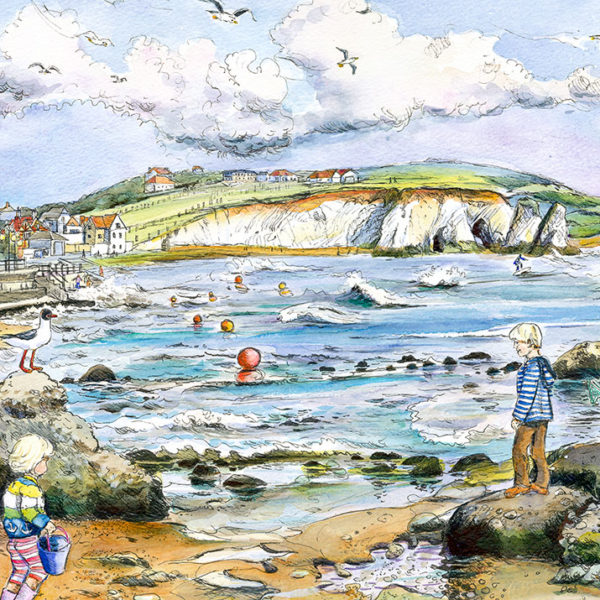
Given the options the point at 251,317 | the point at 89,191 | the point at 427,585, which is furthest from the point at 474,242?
the point at 89,191

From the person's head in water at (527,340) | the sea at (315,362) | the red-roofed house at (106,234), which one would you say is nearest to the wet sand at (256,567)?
the sea at (315,362)

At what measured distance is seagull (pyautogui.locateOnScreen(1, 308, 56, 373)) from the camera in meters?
5.15

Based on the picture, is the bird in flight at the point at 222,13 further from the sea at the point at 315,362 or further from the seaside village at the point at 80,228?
the sea at the point at 315,362

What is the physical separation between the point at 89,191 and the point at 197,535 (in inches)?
100

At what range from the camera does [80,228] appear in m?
5.38

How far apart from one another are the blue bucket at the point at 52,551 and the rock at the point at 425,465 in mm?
2255

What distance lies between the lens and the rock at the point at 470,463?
5.08 m

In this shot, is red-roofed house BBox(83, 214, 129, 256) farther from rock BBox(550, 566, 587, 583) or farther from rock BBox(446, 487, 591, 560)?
rock BBox(550, 566, 587, 583)

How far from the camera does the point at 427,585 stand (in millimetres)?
4703

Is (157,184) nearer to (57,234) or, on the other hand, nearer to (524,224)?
(57,234)

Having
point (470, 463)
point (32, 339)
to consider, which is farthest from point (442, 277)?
point (32, 339)

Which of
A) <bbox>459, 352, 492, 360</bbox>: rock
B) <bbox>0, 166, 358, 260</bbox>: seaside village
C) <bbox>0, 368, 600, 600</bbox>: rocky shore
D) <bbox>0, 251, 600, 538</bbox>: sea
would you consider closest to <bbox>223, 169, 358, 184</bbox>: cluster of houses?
<bbox>0, 166, 358, 260</bbox>: seaside village

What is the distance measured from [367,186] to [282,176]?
0.63 meters

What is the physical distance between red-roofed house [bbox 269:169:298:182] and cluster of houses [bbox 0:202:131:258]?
3.78 feet
